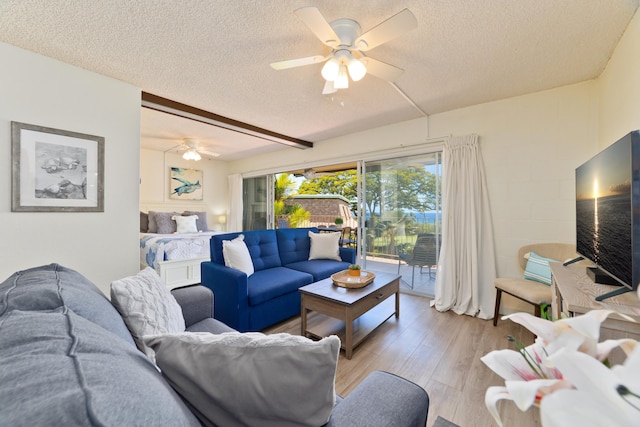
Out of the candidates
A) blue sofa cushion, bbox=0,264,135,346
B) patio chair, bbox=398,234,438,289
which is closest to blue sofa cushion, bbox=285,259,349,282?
patio chair, bbox=398,234,438,289

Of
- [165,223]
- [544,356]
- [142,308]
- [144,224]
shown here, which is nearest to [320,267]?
[142,308]

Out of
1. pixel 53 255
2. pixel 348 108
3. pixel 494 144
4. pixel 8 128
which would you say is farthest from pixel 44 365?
pixel 494 144

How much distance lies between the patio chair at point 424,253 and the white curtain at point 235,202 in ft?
13.4

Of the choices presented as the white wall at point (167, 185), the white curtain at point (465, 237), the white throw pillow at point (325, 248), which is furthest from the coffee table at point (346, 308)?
the white wall at point (167, 185)

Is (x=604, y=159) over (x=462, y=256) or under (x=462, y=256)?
over

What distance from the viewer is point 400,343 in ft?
7.39

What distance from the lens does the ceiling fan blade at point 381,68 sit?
1.82 meters

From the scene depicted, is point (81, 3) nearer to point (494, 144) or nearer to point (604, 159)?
point (604, 159)

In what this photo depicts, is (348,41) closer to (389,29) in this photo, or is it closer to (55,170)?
(389,29)

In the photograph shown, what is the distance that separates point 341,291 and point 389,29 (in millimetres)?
1919

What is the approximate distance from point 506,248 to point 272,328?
270cm

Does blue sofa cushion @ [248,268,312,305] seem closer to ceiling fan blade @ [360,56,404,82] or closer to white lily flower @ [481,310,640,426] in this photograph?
ceiling fan blade @ [360,56,404,82]

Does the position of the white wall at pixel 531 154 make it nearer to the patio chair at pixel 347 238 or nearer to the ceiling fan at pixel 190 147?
the patio chair at pixel 347 238

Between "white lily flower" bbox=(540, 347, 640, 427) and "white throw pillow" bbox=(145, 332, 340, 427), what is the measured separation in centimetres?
46
